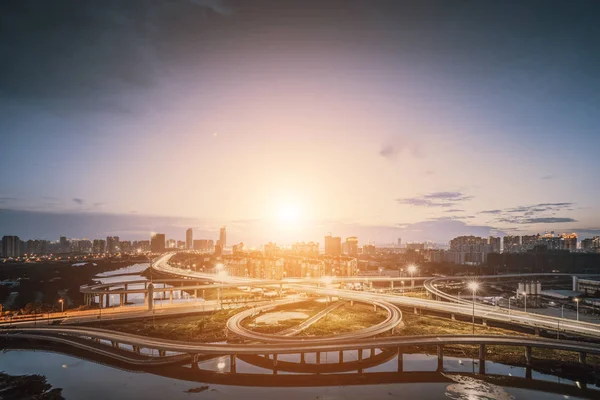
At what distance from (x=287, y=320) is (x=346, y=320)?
13.2 meters

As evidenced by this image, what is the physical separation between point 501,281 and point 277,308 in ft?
398

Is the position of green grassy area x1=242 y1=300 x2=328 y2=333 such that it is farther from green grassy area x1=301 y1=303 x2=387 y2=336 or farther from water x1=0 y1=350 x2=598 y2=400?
water x1=0 y1=350 x2=598 y2=400

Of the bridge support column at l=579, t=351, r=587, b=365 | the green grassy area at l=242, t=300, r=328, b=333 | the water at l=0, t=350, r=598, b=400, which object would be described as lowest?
the green grassy area at l=242, t=300, r=328, b=333

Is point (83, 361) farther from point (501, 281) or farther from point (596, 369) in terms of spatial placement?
point (501, 281)

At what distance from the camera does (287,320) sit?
7481 centimetres

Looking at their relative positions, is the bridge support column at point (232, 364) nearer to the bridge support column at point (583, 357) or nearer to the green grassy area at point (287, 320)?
the green grassy area at point (287, 320)

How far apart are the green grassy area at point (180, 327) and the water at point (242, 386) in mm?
12232

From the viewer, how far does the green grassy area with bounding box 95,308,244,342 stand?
61.4m

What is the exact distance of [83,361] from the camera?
166ft

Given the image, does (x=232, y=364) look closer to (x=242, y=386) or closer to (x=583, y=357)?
(x=242, y=386)

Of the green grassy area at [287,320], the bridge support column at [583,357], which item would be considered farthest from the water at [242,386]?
the green grassy area at [287,320]

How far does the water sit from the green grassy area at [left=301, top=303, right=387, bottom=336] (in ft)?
58.9

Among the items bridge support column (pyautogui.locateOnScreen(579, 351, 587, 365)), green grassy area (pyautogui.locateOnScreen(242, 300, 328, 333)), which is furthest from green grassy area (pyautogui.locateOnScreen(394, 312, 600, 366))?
green grassy area (pyautogui.locateOnScreen(242, 300, 328, 333))

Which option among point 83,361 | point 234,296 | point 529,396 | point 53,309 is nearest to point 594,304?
point 529,396
